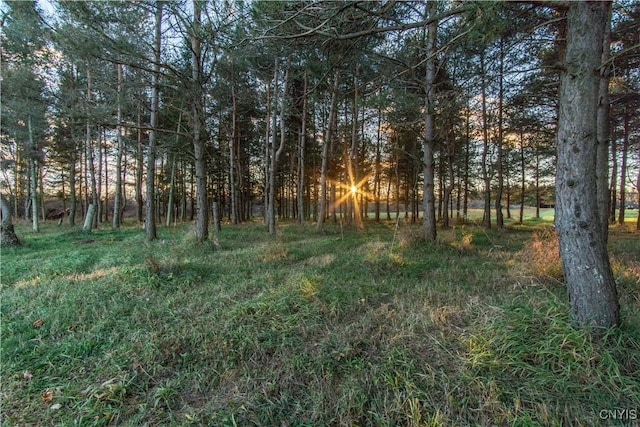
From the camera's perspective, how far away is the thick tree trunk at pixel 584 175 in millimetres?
2221

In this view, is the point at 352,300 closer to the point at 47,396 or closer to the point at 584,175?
the point at 584,175

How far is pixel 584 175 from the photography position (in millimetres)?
2242

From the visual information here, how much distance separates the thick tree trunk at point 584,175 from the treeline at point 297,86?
188 millimetres

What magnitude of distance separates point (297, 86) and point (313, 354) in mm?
13270

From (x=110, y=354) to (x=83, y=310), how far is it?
1296 mm

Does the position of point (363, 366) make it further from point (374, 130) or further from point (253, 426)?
point (374, 130)

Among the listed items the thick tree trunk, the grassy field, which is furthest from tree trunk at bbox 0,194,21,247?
the thick tree trunk

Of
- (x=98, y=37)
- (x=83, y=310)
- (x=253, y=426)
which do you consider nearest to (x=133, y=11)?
(x=98, y=37)

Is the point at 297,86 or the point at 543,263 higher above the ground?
the point at 297,86

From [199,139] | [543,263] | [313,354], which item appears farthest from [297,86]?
[313,354]

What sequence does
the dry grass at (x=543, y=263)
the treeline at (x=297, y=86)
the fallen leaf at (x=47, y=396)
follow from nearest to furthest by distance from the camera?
the fallen leaf at (x=47, y=396) → the treeline at (x=297, y=86) → the dry grass at (x=543, y=263)

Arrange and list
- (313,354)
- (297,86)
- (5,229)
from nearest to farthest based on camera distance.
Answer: (313,354)
(5,229)
(297,86)

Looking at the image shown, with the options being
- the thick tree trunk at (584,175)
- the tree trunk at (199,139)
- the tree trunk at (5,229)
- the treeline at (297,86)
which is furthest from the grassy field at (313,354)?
the tree trunk at (5,229)

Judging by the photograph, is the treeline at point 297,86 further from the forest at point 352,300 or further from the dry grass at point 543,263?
the dry grass at point 543,263
